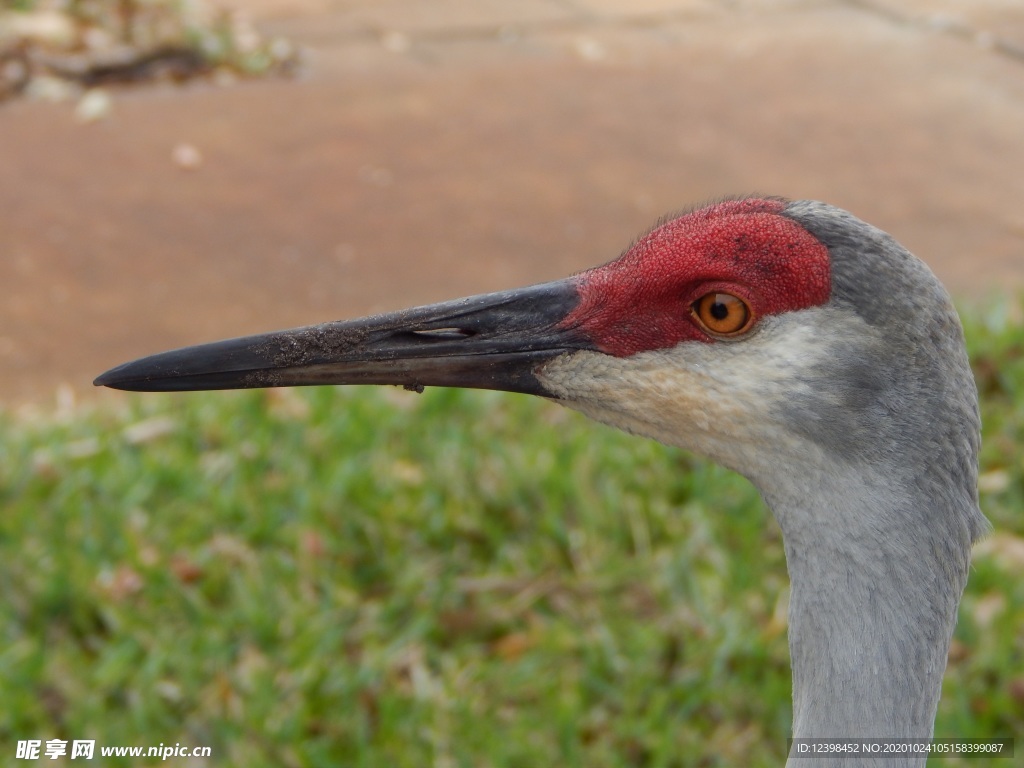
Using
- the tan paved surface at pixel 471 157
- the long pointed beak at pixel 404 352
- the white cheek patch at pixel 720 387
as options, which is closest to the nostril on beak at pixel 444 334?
the long pointed beak at pixel 404 352

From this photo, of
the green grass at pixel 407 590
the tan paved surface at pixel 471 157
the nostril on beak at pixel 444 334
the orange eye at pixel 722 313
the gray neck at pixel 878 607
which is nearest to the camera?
the gray neck at pixel 878 607

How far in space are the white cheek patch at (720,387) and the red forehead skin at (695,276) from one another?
30mm

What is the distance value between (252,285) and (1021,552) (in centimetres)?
333

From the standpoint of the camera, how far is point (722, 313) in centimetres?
211

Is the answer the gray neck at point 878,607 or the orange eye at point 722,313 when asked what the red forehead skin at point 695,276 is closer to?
the orange eye at point 722,313

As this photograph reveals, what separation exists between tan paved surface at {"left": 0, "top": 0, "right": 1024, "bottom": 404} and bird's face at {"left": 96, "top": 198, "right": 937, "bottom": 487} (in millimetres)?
2941

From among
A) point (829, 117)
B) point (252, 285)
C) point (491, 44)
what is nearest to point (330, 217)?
point (252, 285)

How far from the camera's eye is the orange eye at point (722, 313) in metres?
2.09

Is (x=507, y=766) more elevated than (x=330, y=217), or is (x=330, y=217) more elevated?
(x=330, y=217)

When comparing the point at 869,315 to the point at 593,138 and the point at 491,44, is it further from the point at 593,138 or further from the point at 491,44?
the point at 491,44

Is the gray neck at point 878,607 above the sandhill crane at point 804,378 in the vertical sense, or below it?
below

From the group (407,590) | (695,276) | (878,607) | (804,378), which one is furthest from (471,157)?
(878,607)

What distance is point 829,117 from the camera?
23.6 feet

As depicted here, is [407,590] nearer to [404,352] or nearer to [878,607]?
[404,352]
